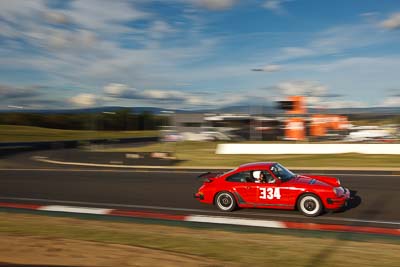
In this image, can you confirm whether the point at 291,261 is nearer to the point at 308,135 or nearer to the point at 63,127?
the point at 308,135

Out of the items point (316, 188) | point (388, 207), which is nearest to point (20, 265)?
point (316, 188)

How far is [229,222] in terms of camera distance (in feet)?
30.2

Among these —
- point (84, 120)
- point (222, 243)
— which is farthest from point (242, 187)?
point (84, 120)

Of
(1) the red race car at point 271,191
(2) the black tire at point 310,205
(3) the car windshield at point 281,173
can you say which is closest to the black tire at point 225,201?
(1) the red race car at point 271,191

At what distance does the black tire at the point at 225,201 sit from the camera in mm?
10211

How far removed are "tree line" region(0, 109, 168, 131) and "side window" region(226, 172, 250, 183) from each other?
53.1m

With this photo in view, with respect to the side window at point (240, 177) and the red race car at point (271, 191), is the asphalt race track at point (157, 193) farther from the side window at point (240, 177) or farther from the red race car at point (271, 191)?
the side window at point (240, 177)

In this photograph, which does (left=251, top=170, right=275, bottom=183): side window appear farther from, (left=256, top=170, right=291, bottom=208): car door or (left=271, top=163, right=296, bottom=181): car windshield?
(left=271, top=163, right=296, bottom=181): car windshield

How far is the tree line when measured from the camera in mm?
66375

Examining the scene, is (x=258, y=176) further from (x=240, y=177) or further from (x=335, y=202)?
(x=335, y=202)

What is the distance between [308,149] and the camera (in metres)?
22.8

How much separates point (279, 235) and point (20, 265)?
4.30m

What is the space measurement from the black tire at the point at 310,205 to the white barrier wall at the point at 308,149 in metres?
13.6

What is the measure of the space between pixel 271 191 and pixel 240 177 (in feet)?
2.70
